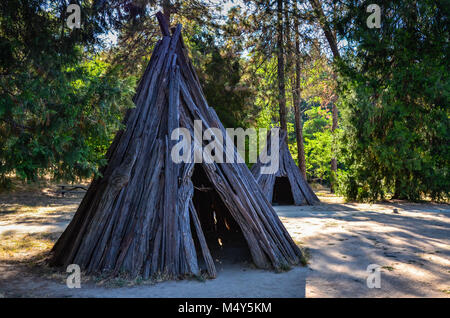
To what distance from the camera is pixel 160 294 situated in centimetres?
494

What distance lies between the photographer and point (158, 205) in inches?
237

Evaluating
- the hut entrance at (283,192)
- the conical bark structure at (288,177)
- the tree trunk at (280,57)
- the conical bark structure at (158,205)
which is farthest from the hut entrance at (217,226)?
the tree trunk at (280,57)

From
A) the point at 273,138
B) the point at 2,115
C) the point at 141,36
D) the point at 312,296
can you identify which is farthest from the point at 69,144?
the point at 273,138

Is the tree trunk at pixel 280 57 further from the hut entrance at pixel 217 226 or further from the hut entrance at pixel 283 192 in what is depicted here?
the hut entrance at pixel 217 226

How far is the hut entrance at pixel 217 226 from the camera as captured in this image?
289 inches

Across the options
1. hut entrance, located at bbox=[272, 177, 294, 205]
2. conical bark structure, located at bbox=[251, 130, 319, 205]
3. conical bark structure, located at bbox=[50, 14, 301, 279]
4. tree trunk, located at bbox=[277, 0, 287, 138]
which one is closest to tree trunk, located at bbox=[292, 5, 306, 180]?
tree trunk, located at bbox=[277, 0, 287, 138]

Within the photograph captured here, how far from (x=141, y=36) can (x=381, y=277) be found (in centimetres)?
1168

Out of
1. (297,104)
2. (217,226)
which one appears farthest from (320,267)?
(297,104)

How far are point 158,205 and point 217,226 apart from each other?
4245 millimetres

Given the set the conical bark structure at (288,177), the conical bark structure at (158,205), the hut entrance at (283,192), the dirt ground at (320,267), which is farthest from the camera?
the hut entrance at (283,192)

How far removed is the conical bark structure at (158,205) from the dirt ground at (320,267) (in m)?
0.36

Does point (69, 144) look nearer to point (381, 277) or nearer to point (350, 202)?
point (381, 277)

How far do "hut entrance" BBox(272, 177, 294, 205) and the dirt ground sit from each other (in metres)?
5.62

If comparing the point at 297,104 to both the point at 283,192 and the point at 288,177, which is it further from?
the point at 288,177
